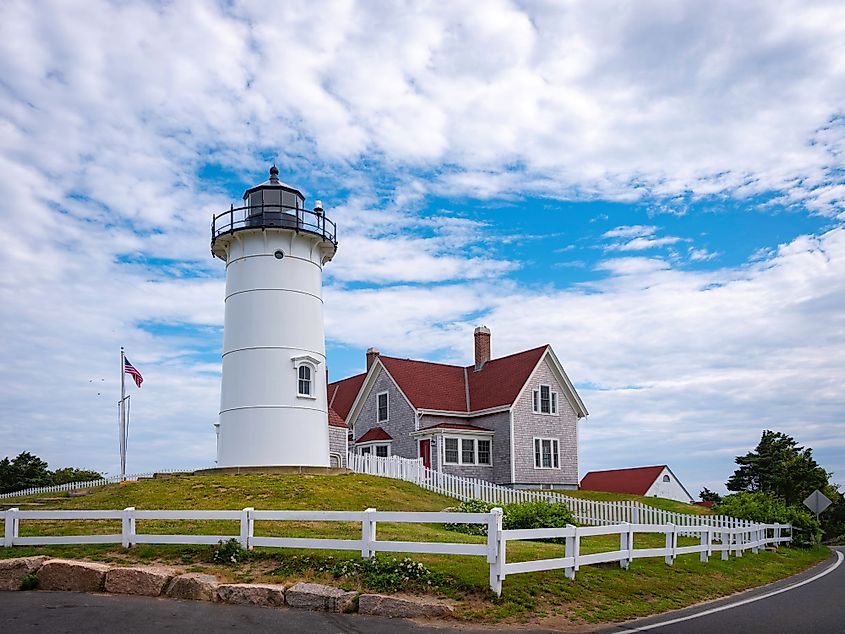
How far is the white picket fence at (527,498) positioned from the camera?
27469 mm

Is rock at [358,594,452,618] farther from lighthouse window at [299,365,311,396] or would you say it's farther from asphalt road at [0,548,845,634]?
lighthouse window at [299,365,311,396]

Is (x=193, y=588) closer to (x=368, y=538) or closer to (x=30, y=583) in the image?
(x=368, y=538)

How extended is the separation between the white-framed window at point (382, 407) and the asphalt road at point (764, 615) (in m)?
26.1

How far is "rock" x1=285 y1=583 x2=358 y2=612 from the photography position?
11.6 metres

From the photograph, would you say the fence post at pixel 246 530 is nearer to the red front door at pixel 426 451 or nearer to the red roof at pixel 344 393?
the red front door at pixel 426 451

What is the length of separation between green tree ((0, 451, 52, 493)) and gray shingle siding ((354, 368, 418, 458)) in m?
20.6

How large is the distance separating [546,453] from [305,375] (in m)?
13.8

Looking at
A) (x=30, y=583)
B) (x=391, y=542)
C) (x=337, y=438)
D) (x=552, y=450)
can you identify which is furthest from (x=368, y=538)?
(x=552, y=450)

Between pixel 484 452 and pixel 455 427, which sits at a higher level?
pixel 455 427

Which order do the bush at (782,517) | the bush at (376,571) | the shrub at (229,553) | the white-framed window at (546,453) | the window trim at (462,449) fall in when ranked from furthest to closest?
the white-framed window at (546,453) < the window trim at (462,449) < the bush at (782,517) < the shrub at (229,553) < the bush at (376,571)

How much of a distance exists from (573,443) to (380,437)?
31.4 feet

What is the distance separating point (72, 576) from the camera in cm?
1318

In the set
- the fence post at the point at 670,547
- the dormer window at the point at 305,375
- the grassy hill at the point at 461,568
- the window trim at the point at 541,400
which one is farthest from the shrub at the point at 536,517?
the window trim at the point at 541,400

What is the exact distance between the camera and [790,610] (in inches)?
511
